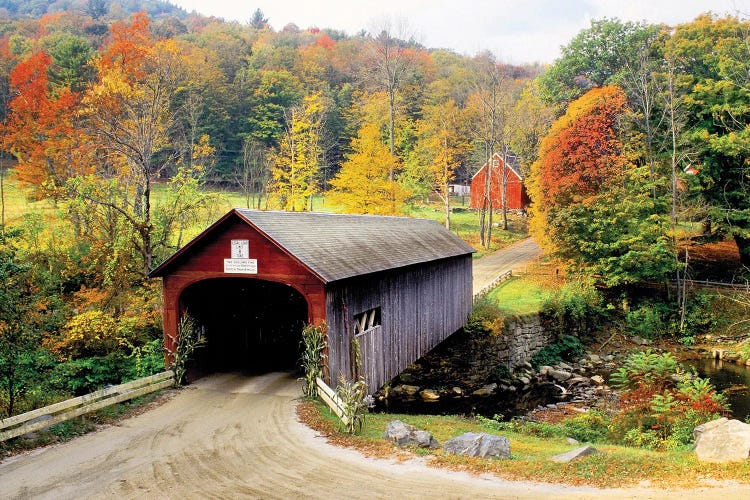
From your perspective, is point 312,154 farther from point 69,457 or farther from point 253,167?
point 69,457

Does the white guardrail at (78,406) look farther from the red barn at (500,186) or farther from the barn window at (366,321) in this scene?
the red barn at (500,186)

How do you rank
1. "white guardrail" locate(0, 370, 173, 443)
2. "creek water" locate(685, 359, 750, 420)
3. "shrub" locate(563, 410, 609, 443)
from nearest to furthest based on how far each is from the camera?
"white guardrail" locate(0, 370, 173, 443) < "shrub" locate(563, 410, 609, 443) < "creek water" locate(685, 359, 750, 420)

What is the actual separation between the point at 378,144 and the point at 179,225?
41.1 feet

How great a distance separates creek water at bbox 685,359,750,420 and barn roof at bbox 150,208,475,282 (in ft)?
32.3

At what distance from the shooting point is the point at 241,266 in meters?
12.3

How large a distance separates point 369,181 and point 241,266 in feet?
57.5

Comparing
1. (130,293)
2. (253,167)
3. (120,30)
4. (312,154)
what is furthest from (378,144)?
(253,167)

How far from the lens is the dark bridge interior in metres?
14.9

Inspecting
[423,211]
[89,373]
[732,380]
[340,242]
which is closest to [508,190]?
[423,211]

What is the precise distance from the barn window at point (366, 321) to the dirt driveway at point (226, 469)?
9.05 ft

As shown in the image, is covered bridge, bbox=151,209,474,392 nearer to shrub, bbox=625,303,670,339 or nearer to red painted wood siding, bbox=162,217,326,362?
red painted wood siding, bbox=162,217,326,362

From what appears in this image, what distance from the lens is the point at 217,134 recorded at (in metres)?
47.8

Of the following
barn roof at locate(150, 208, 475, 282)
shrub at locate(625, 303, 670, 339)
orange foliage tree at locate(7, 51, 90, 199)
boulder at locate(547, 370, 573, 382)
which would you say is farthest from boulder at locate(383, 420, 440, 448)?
orange foliage tree at locate(7, 51, 90, 199)

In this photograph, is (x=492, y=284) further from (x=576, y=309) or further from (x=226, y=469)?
(x=226, y=469)
